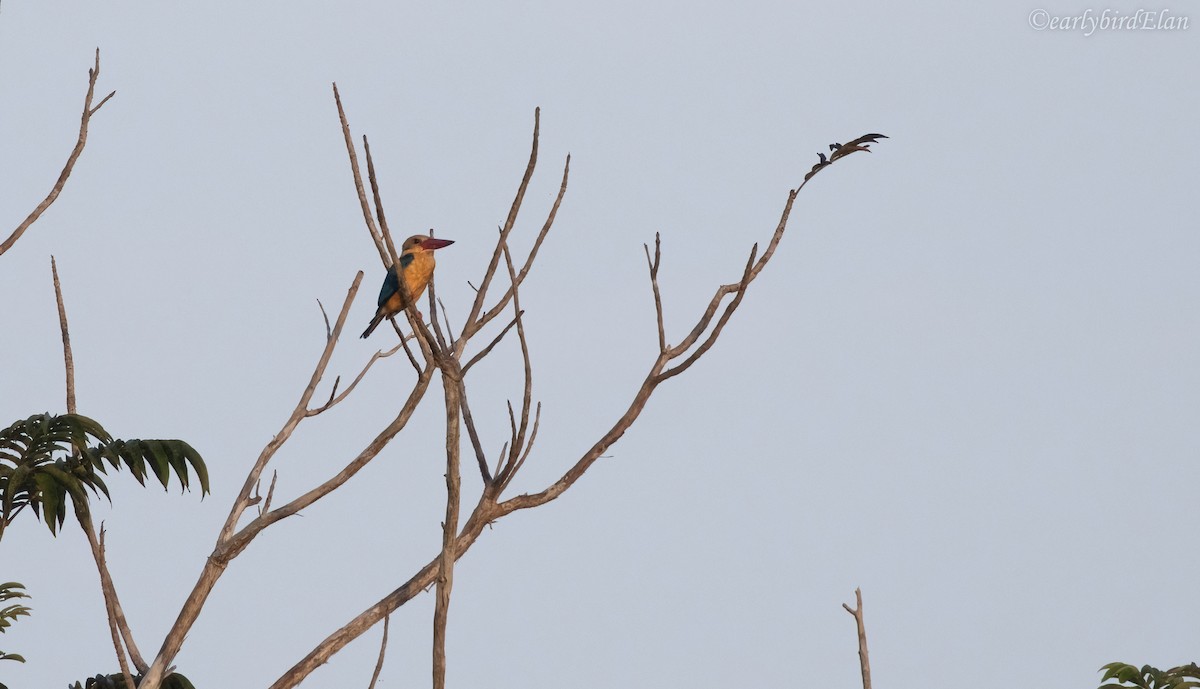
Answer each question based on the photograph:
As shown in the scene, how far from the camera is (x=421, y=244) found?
29.8 ft

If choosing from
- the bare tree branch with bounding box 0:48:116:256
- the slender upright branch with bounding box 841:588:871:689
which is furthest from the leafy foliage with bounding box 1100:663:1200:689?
the bare tree branch with bounding box 0:48:116:256

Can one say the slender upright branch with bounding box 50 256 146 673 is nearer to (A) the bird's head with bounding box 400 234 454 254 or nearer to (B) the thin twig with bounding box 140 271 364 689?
(B) the thin twig with bounding box 140 271 364 689

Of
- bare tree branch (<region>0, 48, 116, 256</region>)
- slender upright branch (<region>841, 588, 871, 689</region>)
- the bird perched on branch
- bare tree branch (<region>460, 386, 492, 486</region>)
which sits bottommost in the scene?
slender upright branch (<region>841, 588, 871, 689</region>)

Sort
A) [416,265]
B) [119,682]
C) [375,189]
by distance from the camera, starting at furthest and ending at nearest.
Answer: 1. [416,265]
2. [119,682]
3. [375,189]

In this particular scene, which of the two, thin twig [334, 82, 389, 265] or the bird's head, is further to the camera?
the bird's head

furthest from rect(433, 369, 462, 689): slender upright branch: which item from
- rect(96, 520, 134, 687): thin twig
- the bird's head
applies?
the bird's head

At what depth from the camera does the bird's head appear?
878 centimetres

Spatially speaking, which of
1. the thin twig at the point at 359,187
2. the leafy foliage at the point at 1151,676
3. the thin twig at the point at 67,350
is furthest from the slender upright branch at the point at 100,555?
the leafy foliage at the point at 1151,676

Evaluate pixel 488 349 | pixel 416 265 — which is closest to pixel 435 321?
pixel 488 349

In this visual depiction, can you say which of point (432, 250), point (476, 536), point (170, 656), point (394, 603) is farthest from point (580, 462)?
point (432, 250)

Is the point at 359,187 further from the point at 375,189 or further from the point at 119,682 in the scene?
the point at 119,682

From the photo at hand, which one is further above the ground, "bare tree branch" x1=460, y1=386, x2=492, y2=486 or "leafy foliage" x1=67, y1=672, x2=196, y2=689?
"bare tree branch" x1=460, y1=386, x2=492, y2=486

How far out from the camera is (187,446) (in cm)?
602

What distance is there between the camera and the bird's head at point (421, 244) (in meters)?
8.78
